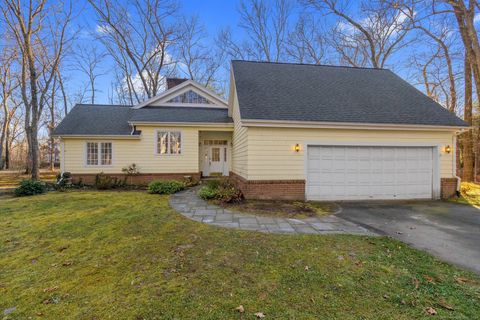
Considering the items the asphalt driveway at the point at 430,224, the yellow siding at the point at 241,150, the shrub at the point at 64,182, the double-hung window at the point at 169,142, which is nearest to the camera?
the asphalt driveway at the point at 430,224

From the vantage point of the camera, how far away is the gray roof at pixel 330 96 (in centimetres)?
843

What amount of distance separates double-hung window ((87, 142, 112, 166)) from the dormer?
3250 millimetres

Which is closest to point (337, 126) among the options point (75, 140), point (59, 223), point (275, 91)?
point (275, 91)

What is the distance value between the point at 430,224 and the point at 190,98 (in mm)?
12897

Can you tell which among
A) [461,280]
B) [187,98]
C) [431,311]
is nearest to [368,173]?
[461,280]

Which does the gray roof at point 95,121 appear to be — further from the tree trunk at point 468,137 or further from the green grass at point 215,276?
the tree trunk at point 468,137

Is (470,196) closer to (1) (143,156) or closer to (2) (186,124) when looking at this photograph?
(2) (186,124)

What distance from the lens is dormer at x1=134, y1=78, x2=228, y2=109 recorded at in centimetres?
1395

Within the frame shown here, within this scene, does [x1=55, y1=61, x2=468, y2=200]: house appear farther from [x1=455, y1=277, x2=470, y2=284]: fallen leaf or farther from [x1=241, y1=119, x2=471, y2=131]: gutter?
[x1=455, y1=277, x2=470, y2=284]: fallen leaf

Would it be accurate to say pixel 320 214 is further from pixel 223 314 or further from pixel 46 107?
pixel 46 107

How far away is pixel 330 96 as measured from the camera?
32.0 ft

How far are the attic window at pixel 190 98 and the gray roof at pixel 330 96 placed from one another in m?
3.77

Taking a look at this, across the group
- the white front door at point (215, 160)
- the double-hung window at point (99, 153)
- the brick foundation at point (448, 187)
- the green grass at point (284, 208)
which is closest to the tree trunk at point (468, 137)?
the brick foundation at point (448, 187)

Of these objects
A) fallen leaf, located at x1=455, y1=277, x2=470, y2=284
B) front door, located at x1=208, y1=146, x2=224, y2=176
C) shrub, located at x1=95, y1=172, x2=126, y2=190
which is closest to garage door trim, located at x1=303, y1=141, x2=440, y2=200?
fallen leaf, located at x1=455, y1=277, x2=470, y2=284
